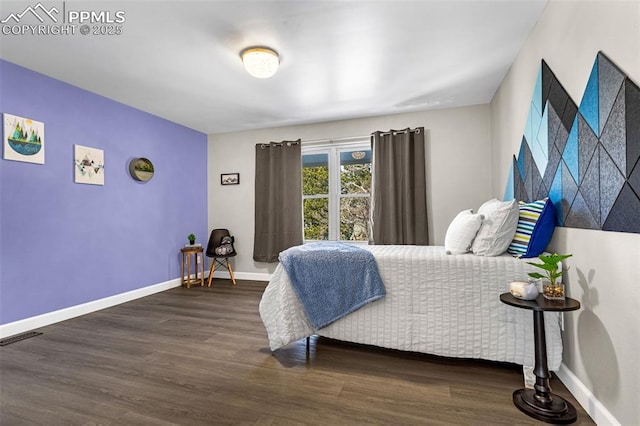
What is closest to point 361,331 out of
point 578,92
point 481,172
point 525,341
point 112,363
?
point 525,341

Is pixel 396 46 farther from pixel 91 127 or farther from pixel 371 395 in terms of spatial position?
pixel 91 127

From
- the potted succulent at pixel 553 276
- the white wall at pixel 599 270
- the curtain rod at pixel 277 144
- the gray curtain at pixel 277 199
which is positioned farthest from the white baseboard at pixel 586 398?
the curtain rod at pixel 277 144

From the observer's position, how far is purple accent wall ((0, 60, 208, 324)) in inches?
112

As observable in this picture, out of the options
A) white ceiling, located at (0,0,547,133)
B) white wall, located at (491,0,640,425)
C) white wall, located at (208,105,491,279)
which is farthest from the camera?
white wall, located at (208,105,491,279)

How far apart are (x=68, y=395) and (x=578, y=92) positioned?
3.32 meters

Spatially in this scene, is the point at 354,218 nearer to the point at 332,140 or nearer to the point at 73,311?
the point at 332,140

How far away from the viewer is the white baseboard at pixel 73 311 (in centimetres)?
278

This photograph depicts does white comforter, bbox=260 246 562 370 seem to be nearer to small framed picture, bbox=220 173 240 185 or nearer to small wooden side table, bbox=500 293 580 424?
small wooden side table, bbox=500 293 580 424

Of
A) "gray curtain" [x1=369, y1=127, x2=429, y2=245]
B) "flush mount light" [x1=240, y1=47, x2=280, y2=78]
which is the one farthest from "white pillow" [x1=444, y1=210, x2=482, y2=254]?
"flush mount light" [x1=240, y1=47, x2=280, y2=78]

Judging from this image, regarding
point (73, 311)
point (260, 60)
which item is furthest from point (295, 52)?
point (73, 311)

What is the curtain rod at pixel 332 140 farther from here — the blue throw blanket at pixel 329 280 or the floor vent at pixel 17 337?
→ the floor vent at pixel 17 337

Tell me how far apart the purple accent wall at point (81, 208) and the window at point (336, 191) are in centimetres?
195

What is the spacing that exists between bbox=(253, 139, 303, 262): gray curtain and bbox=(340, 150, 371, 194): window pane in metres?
0.65

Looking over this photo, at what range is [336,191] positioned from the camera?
469 centimetres
